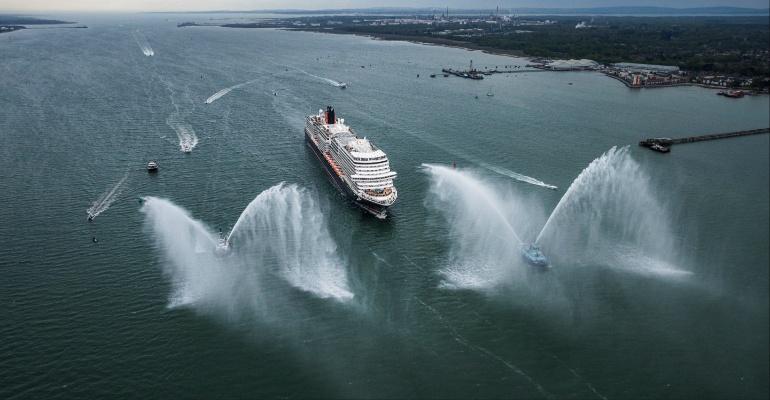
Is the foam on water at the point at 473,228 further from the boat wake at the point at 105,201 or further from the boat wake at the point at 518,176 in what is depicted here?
the boat wake at the point at 105,201

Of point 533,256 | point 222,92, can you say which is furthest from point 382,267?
point 222,92

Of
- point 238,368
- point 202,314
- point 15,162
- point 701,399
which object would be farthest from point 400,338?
point 15,162

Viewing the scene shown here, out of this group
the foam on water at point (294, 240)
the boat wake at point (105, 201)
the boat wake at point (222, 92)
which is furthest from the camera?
the boat wake at point (222, 92)

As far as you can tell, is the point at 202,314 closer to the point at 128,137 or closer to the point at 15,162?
the point at 15,162

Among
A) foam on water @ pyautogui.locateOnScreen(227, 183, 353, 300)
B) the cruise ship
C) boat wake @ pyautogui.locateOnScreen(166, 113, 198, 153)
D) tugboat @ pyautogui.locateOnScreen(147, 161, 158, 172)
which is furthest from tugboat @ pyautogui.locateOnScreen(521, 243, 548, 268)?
boat wake @ pyautogui.locateOnScreen(166, 113, 198, 153)

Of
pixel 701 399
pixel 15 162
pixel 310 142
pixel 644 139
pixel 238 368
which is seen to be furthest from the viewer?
pixel 644 139

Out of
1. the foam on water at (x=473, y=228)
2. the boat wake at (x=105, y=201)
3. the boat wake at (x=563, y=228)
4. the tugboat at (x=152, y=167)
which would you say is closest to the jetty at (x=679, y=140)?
the boat wake at (x=563, y=228)
